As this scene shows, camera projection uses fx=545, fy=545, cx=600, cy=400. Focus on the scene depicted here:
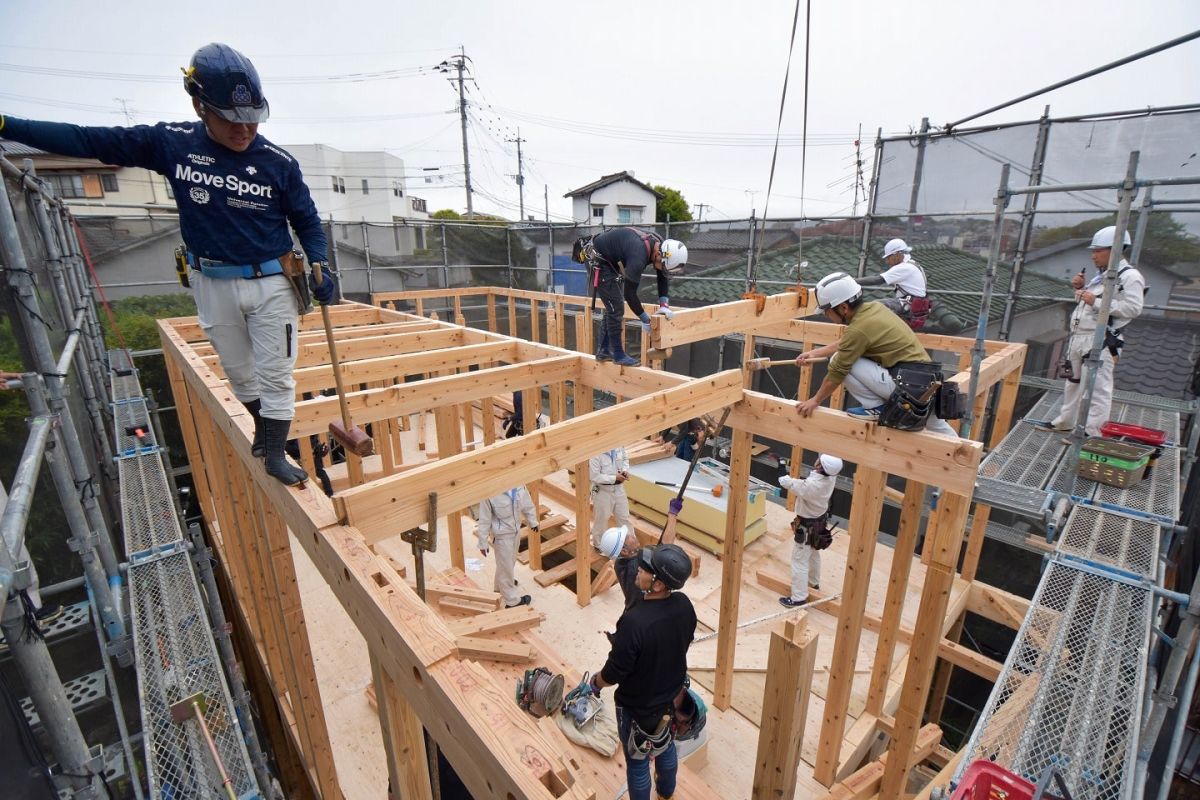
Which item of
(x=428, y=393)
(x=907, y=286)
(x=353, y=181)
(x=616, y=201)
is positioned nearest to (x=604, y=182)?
(x=616, y=201)

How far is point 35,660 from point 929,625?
4195 mm

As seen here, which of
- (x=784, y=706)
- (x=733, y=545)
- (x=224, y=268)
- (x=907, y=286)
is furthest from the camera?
(x=907, y=286)

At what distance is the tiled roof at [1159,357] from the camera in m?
5.91

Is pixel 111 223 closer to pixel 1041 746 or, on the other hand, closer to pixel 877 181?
pixel 877 181

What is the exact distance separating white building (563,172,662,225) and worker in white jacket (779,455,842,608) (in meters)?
25.9

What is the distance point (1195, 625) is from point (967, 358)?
3.70 metres

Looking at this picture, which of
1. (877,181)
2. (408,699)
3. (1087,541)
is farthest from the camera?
(877,181)

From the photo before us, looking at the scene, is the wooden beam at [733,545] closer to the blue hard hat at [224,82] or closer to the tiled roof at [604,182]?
the blue hard hat at [224,82]

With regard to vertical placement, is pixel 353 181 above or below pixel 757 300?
above

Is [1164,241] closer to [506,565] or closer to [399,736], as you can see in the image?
[506,565]

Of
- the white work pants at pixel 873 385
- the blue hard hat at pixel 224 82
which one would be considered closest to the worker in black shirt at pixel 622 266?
the white work pants at pixel 873 385

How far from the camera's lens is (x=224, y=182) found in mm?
2158

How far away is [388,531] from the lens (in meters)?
2.44

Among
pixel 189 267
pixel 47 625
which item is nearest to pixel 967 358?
pixel 189 267
